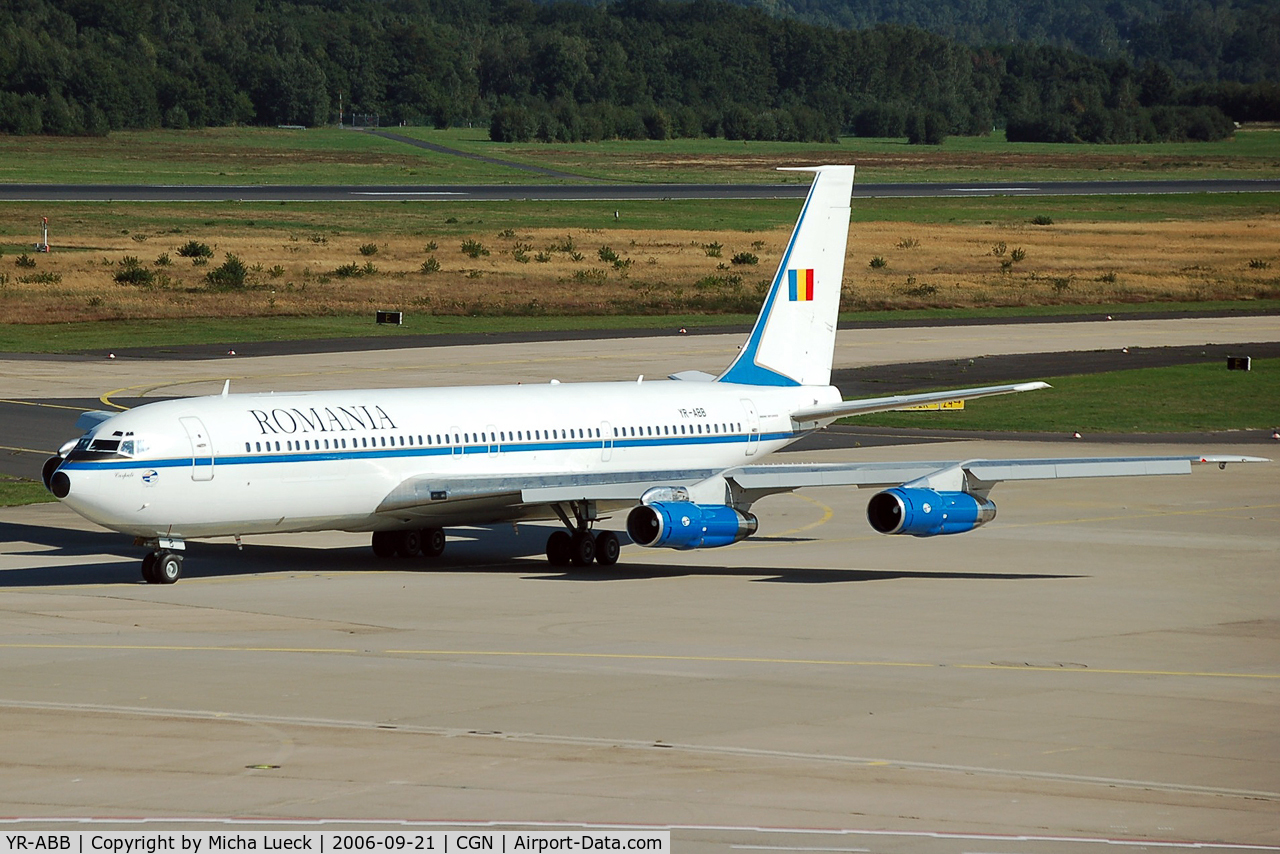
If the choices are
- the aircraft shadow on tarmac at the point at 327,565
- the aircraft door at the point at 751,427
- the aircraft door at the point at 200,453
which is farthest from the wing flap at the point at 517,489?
the aircraft door at the point at 751,427

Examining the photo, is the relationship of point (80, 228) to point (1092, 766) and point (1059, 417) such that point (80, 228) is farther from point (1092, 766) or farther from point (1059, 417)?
point (1092, 766)

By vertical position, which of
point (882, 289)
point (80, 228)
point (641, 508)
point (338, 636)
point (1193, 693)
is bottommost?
point (1193, 693)

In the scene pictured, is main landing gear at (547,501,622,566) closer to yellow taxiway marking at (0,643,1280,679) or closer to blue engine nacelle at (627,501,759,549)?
blue engine nacelle at (627,501,759,549)

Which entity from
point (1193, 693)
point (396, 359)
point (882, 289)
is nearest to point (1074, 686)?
A: point (1193, 693)

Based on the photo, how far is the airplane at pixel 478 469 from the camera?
3831cm

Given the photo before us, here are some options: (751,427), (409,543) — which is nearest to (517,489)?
(409,543)

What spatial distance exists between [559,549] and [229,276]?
76.7 meters

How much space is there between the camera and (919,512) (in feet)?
133

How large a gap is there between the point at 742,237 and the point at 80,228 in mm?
53624

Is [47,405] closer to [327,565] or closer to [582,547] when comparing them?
[327,565]

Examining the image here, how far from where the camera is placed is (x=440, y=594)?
39.7m

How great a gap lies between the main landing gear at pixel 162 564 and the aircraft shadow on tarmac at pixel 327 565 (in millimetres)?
709

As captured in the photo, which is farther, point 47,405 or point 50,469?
point 47,405

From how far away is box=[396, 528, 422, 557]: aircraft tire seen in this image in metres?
44.8
